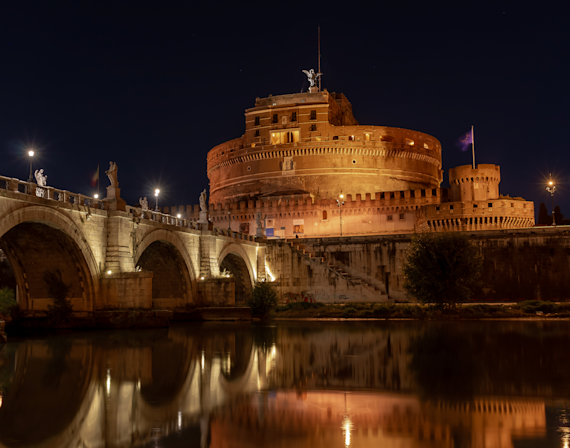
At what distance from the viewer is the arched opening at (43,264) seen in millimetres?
26109

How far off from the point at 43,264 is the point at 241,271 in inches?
803

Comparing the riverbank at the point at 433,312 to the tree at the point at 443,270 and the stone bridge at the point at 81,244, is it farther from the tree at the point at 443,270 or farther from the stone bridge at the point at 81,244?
the stone bridge at the point at 81,244

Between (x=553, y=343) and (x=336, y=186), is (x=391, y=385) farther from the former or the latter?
(x=336, y=186)

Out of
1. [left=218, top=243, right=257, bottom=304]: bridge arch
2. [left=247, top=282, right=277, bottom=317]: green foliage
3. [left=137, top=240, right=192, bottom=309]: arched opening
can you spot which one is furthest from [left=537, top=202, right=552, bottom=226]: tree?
[left=137, top=240, right=192, bottom=309]: arched opening

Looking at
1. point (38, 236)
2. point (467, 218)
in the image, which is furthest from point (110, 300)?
point (467, 218)

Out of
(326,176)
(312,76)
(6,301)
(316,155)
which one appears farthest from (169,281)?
(312,76)

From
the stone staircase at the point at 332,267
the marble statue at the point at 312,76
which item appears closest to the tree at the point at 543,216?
the marble statue at the point at 312,76

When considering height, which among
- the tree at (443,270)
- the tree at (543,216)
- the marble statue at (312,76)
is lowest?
the tree at (443,270)

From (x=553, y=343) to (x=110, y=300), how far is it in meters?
19.2

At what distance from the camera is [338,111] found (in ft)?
244

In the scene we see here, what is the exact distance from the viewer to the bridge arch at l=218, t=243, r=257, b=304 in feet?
148

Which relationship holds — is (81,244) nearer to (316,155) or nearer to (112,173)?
(112,173)

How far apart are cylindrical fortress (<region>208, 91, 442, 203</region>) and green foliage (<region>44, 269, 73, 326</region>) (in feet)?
131

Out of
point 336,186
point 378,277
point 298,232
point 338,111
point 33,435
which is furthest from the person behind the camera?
Result: point 338,111
